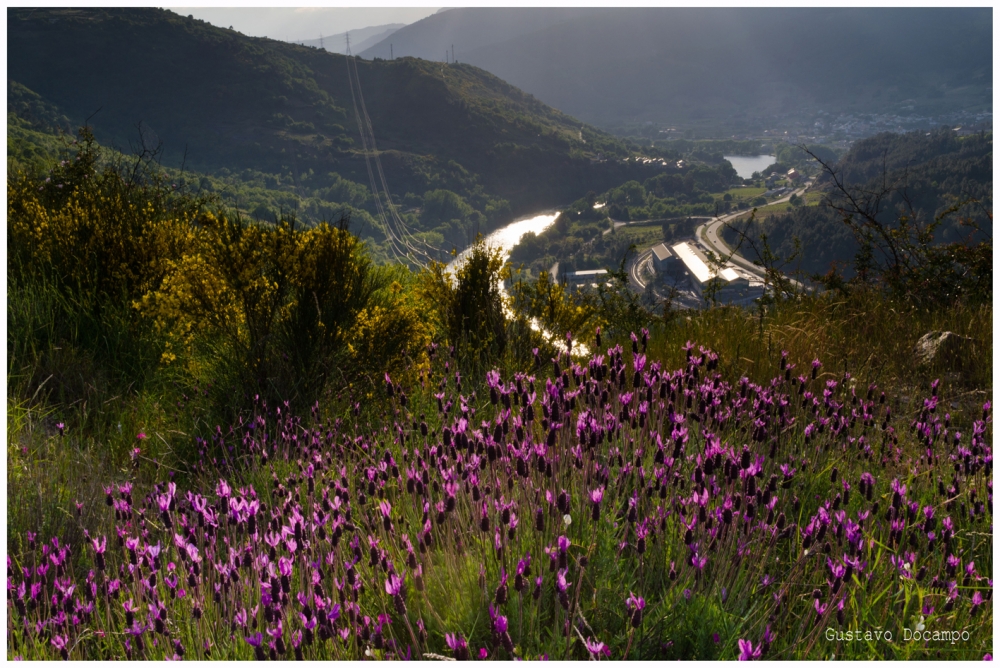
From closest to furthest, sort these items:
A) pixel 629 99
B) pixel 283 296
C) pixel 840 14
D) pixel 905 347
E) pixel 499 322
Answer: pixel 283 296, pixel 905 347, pixel 499 322, pixel 840 14, pixel 629 99

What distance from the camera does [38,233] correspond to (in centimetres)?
497

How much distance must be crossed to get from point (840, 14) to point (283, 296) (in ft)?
578

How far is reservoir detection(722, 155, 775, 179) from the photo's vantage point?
109 meters

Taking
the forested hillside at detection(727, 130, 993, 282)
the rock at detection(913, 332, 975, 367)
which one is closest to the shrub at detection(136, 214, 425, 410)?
the rock at detection(913, 332, 975, 367)

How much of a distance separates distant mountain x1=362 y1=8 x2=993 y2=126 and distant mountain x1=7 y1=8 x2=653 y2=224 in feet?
102

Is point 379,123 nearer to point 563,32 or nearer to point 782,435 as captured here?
point 563,32

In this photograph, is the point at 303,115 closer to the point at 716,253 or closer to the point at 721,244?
the point at 721,244

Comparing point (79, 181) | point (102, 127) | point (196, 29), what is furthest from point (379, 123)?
point (79, 181)

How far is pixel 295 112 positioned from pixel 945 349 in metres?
119

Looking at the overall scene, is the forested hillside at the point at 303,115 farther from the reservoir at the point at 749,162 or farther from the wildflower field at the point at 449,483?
the wildflower field at the point at 449,483

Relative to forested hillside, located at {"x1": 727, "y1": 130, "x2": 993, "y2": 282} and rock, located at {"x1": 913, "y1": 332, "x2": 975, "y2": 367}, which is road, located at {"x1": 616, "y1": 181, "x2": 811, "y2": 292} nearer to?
forested hillside, located at {"x1": 727, "y1": 130, "x2": 993, "y2": 282}

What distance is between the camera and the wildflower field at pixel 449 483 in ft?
5.04

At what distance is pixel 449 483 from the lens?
1674 mm
